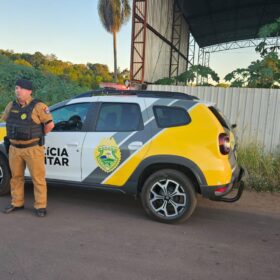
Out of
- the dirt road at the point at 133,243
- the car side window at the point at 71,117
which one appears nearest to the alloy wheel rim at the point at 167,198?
the dirt road at the point at 133,243

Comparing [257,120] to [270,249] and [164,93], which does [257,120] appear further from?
[270,249]

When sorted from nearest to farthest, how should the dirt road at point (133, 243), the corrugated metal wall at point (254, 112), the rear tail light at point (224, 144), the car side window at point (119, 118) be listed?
the dirt road at point (133, 243)
the rear tail light at point (224, 144)
the car side window at point (119, 118)
the corrugated metal wall at point (254, 112)

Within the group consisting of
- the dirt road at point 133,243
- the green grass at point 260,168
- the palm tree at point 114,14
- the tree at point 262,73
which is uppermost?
the palm tree at point 114,14

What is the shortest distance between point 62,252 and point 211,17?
76.3ft

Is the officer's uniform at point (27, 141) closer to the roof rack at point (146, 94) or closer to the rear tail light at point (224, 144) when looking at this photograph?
the roof rack at point (146, 94)

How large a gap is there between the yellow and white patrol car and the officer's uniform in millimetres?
393

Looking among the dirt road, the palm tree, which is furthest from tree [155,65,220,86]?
the palm tree

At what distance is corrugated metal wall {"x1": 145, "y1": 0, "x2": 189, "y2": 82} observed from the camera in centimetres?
1362

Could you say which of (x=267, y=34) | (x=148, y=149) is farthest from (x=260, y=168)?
(x=267, y=34)

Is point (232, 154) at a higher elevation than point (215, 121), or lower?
lower

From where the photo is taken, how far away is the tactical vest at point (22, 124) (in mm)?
4223

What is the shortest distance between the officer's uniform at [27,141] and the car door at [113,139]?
1.96 ft

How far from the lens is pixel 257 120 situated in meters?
7.42

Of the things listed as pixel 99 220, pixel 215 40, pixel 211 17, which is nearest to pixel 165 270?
pixel 99 220
